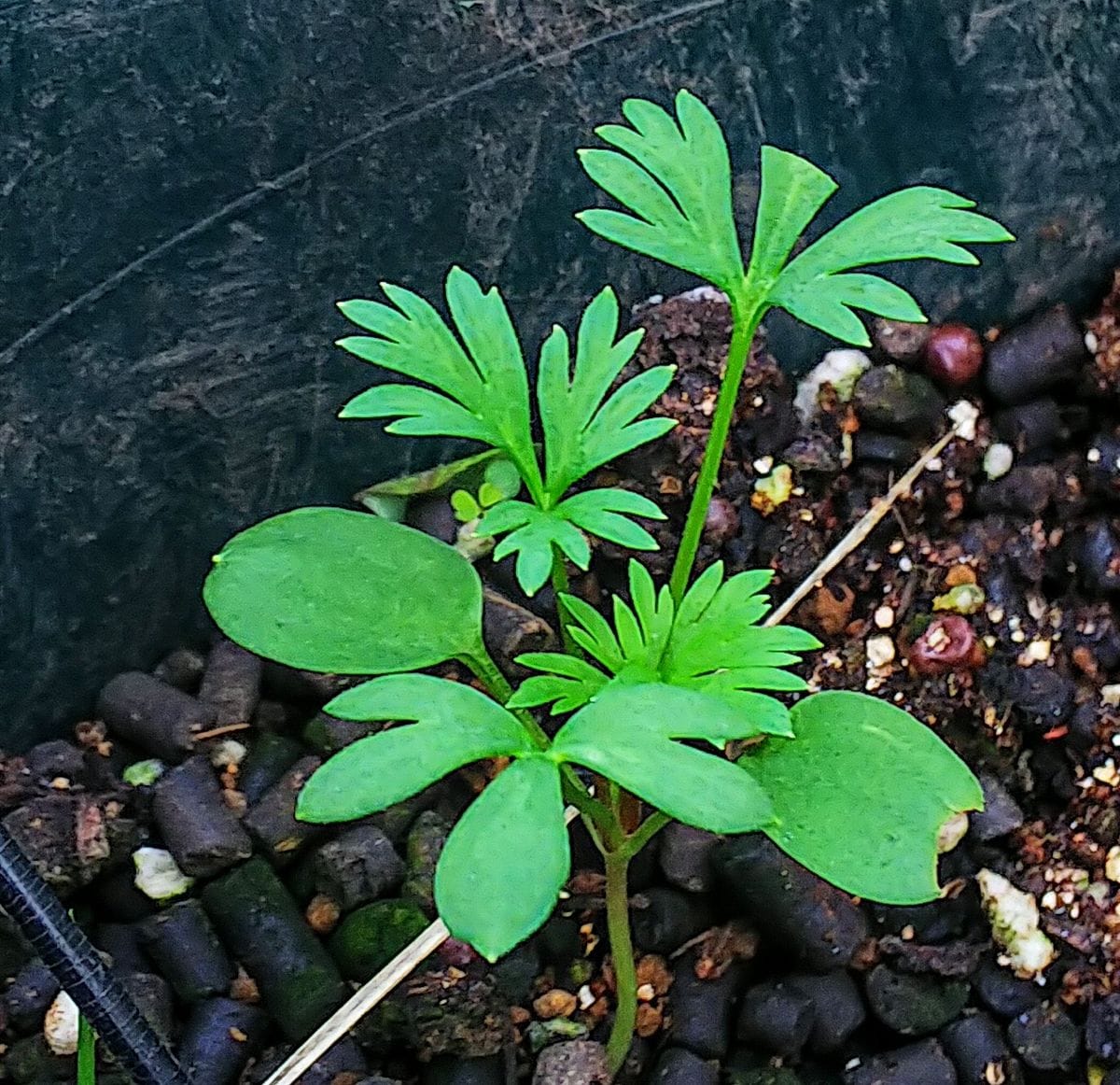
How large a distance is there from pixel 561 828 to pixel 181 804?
48 centimetres

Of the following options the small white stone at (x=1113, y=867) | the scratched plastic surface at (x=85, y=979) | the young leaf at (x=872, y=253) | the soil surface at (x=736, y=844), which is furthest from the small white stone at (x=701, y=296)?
the scratched plastic surface at (x=85, y=979)

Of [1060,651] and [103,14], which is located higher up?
[103,14]

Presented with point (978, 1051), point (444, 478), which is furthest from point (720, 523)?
point (978, 1051)

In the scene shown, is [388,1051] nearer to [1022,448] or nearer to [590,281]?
[590,281]

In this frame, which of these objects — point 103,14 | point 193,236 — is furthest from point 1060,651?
point 103,14

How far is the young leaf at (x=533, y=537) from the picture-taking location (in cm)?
80

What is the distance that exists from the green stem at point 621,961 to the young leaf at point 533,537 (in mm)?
204

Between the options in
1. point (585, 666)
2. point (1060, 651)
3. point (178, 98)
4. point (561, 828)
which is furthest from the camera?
point (1060, 651)

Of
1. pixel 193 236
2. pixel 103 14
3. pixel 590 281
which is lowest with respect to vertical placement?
pixel 590 281

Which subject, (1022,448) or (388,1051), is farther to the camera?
(1022,448)

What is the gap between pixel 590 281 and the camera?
3.84 feet

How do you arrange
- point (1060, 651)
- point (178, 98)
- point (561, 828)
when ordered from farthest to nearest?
1. point (1060, 651)
2. point (178, 98)
3. point (561, 828)

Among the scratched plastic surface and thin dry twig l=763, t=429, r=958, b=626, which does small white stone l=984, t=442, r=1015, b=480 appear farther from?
the scratched plastic surface

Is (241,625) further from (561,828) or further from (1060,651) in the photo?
(1060,651)
